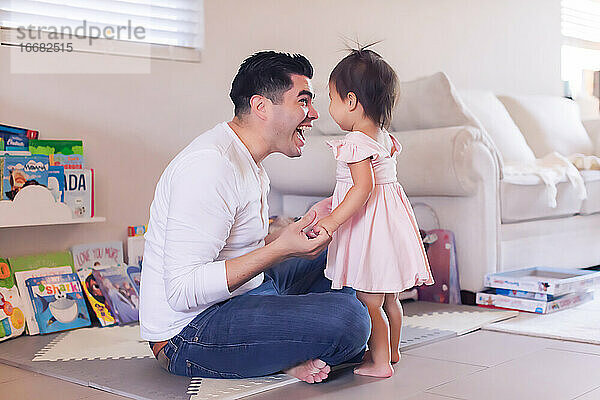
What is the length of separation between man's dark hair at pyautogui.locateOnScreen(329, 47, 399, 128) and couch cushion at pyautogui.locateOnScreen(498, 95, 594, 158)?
98.4 inches

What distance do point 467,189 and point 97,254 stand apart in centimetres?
139

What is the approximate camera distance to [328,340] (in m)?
1.69

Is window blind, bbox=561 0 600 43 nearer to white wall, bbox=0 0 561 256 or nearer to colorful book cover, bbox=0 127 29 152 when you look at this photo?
white wall, bbox=0 0 561 256

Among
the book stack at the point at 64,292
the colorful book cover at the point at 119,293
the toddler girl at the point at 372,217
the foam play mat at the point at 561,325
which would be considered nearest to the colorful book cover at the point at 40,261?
the book stack at the point at 64,292

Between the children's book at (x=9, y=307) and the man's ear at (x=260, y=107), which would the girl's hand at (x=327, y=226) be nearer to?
the man's ear at (x=260, y=107)

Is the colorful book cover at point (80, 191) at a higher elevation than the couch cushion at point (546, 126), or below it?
below

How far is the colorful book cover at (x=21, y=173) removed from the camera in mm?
2479

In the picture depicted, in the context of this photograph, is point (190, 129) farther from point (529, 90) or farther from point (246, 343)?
point (529, 90)

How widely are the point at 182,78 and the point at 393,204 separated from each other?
147 centimetres

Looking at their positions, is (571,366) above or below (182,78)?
below

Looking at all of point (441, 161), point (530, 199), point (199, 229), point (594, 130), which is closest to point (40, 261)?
point (199, 229)

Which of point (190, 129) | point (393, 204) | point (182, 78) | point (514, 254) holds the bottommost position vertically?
point (514, 254)

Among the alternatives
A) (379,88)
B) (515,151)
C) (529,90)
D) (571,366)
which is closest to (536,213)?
(515,151)

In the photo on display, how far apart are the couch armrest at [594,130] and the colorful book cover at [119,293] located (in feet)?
9.67
